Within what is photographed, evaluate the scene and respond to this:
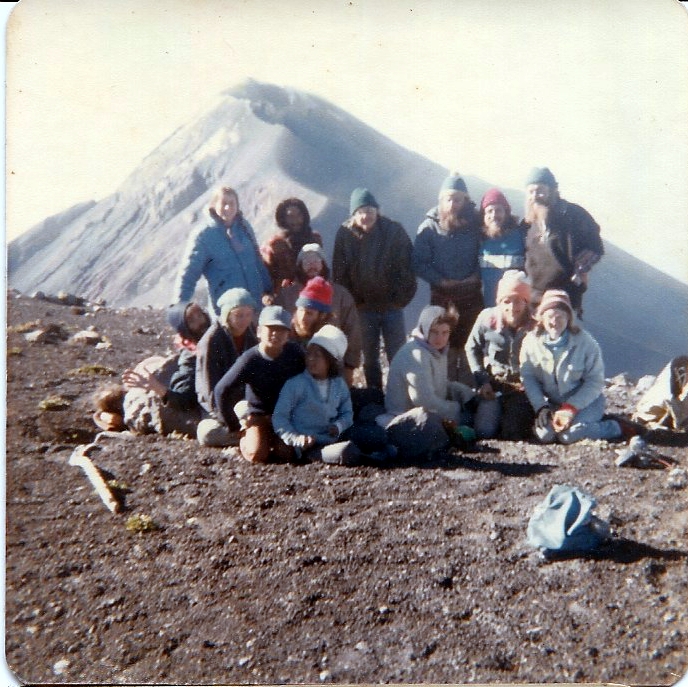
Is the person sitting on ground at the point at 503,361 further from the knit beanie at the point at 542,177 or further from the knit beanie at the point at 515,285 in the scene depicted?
the knit beanie at the point at 542,177

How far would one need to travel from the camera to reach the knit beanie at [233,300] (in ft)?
13.2

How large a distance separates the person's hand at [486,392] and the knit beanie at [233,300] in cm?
139

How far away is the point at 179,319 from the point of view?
13.8 feet

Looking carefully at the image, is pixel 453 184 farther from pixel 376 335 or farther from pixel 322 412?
pixel 322 412

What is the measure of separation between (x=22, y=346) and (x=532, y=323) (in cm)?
287

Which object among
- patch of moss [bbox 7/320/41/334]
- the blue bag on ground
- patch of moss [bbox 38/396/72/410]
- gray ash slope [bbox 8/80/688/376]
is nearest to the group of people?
gray ash slope [bbox 8/80/688/376]

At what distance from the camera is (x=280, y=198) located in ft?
14.6

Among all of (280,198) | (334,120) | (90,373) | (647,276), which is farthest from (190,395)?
(647,276)

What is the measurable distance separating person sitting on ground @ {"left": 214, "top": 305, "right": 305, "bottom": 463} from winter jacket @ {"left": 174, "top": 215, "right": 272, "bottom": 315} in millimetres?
477

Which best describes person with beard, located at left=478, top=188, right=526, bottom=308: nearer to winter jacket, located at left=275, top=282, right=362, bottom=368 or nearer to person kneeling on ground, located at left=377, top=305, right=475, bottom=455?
person kneeling on ground, located at left=377, top=305, right=475, bottom=455

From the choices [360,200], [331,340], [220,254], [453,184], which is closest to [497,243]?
[453,184]

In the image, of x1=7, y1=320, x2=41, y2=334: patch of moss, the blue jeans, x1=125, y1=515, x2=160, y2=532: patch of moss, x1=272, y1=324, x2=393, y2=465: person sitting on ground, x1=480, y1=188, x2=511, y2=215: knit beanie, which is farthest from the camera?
the blue jeans

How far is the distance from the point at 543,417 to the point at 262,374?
1.57 m

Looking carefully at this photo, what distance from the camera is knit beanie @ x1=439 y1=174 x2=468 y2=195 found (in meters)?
4.22
